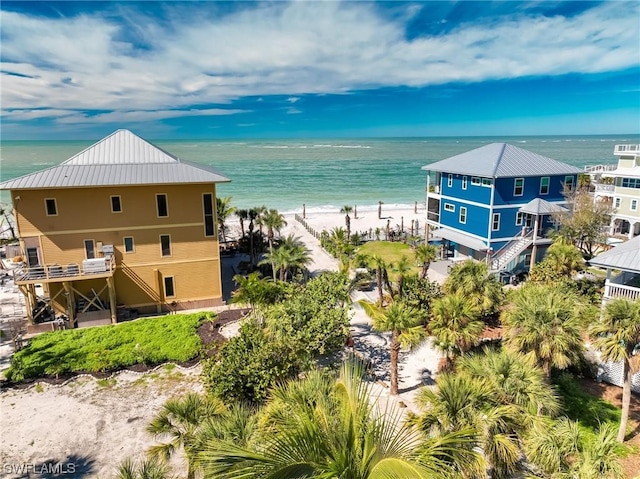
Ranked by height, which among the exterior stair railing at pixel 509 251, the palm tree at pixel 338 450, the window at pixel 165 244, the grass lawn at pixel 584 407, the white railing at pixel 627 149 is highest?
the white railing at pixel 627 149

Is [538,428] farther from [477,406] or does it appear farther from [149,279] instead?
[149,279]

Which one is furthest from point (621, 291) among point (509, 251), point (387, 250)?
point (387, 250)

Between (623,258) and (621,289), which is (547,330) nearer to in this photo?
(621,289)

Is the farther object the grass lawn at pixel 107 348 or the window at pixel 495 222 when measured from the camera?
the window at pixel 495 222

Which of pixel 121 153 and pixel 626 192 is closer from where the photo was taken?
pixel 121 153

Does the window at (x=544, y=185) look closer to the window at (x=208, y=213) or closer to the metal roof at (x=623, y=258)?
the metal roof at (x=623, y=258)

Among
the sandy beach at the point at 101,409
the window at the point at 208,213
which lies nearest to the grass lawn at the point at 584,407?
the sandy beach at the point at 101,409

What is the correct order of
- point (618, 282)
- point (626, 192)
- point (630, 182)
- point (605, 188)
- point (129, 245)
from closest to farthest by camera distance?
1. point (618, 282)
2. point (129, 245)
3. point (630, 182)
4. point (626, 192)
5. point (605, 188)
